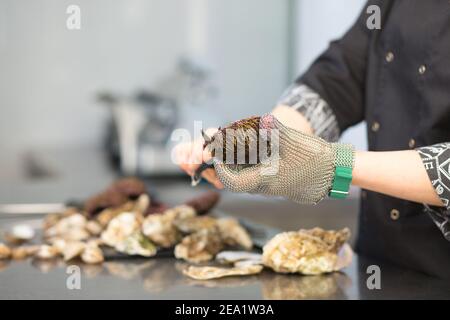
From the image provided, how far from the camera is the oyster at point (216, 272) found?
0.81m

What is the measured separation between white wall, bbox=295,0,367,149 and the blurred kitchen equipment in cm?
47

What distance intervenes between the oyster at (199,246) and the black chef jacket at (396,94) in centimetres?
26

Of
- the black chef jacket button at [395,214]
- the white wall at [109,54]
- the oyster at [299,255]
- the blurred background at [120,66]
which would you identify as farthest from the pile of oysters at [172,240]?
the white wall at [109,54]

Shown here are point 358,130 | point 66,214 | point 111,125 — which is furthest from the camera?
point 111,125

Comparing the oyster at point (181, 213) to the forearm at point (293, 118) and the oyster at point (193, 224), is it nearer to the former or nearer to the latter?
the oyster at point (193, 224)

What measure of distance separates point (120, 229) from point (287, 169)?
1.17 ft

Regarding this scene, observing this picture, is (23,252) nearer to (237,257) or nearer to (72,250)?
(72,250)

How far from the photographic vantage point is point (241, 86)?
3.23 metres

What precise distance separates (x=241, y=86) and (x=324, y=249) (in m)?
2.42

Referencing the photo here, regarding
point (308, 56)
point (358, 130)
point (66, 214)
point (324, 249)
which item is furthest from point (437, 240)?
point (308, 56)

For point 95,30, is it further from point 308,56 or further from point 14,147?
point 308,56

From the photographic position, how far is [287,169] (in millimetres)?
701

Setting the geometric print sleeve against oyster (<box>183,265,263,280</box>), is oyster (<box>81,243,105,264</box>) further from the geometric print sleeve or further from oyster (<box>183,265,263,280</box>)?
the geometric print sleeve

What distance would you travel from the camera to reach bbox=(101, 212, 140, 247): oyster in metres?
0.96
